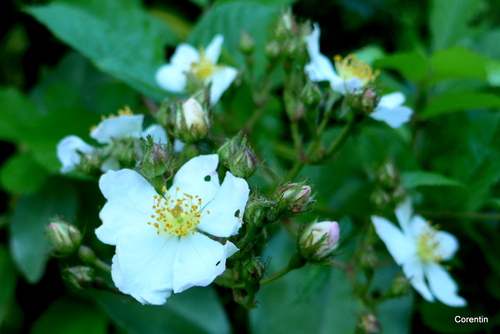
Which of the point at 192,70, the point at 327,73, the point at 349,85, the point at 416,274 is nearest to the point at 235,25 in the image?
the point at 192,70

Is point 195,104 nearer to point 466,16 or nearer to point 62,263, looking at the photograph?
point 62,263

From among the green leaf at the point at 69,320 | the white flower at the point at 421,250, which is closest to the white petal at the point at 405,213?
the white flower at the point at 421,250

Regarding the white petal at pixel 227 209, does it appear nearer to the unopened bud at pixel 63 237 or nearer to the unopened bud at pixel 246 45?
the unopened bud at pixel 63 237

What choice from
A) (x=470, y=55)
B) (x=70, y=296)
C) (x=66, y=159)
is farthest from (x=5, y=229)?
(x=470, y=55)

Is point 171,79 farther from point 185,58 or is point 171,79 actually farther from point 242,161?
point 242,161

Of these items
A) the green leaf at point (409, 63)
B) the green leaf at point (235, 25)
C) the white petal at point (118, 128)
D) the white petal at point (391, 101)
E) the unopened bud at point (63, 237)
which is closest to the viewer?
the unopened bud at point (63, 237)

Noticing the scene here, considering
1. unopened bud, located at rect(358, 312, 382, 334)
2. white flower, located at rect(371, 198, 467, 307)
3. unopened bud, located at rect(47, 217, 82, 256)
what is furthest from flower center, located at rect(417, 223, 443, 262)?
unopened bud, located at rect(47, 217, 82, 256)
